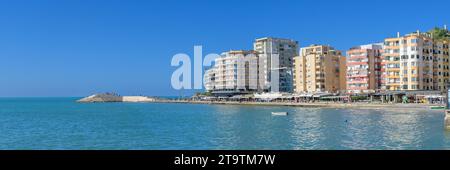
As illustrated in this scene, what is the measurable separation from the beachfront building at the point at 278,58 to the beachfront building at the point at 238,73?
299cm

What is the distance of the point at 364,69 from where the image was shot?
11712cm

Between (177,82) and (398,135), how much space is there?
67.0 m

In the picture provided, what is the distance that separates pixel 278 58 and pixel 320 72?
34.9m

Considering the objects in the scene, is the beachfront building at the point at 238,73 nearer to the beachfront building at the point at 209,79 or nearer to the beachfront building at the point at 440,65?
the beachfront building at the point at 209,79

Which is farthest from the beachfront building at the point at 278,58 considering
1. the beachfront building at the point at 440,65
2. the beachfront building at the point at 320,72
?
the beachfront building at the point at 440,65

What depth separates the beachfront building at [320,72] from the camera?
133500mm

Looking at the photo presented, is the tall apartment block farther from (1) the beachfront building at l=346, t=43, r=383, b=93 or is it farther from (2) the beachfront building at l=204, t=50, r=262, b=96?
(2) the beachfront building at l=204, t=50, r=262, b=96

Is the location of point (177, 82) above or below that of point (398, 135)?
above

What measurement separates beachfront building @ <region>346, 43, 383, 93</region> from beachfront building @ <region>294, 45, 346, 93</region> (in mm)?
12146

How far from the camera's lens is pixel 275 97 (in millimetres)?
133875

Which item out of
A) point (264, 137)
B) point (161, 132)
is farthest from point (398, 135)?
point (161, 132)

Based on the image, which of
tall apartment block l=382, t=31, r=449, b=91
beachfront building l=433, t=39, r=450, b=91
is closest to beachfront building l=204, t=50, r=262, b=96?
tall apartment block l=382, t=31, r=449, b=91

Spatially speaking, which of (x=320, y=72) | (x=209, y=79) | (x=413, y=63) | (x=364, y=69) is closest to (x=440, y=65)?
(x=413, y=63)
